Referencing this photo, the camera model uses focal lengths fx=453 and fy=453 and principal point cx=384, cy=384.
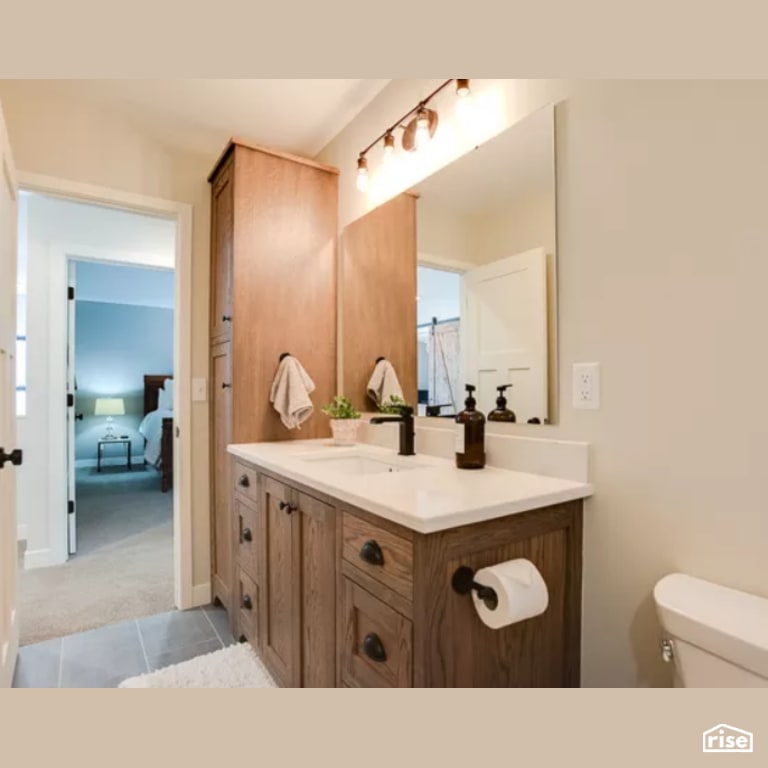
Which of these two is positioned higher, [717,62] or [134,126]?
[134,126]

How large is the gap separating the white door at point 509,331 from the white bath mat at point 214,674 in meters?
1.34

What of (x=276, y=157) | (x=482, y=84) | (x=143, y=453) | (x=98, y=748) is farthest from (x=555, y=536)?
(x=143, y=453)

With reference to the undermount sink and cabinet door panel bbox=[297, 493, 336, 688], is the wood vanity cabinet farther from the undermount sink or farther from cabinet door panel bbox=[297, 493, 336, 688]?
the undermount sink

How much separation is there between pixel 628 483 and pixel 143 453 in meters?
6.66

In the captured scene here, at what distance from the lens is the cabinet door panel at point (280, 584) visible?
4.81 ft

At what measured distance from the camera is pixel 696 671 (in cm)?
87

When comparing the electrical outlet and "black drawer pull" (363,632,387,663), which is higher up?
the electrical outlet

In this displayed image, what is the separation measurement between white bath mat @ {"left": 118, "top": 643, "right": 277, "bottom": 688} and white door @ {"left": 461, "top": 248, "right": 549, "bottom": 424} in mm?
1341

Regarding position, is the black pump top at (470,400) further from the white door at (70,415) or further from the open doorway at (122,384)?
the open doorway at (122,384)

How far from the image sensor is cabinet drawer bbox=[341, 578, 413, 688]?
987 mm

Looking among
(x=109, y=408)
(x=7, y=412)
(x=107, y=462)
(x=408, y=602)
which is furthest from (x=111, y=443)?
(x=408, y=602)

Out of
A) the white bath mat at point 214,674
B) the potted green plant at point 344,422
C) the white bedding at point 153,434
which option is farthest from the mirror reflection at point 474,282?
the white bedding at point 153,434

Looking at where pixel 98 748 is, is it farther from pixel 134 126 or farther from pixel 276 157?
pixel 134 126

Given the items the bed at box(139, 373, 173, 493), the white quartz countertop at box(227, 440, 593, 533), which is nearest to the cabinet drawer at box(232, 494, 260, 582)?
the white quartz countertop at box(227, 440, 593, 533)
